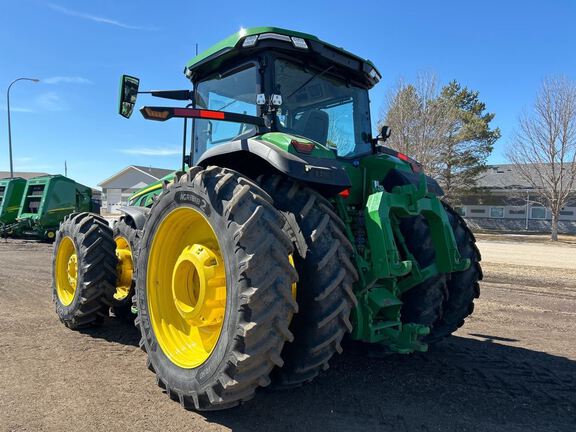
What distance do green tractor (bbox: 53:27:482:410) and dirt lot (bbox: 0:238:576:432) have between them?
0.87 ft

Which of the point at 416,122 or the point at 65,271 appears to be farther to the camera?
the point at 416,122

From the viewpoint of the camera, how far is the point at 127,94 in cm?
408

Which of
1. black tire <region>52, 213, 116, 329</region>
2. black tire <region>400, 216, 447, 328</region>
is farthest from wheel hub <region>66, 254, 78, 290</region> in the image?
black tire <region>400, 216, 447, 328</region>

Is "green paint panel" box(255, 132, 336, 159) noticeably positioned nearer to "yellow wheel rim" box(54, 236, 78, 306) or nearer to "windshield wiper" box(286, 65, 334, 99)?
"windshield wiper" box(286, 65, 334, 99)

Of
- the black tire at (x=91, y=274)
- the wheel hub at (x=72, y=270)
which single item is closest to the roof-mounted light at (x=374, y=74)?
the black tire at (x=91, y=274)

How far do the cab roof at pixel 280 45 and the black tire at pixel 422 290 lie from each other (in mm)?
1566

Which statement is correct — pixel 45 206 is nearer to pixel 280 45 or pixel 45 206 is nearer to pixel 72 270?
pixel 72 270

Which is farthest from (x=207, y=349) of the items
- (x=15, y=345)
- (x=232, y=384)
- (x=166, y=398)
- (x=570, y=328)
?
(x=570, y=328)

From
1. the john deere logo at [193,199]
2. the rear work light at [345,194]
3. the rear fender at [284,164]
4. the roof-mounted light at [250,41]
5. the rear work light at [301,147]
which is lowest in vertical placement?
the john deere logo at [193,199]

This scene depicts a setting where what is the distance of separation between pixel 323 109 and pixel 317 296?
2064 millimetres

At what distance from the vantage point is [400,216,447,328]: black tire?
3973 millimetres

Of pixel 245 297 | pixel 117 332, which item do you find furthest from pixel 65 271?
pixel 245 297

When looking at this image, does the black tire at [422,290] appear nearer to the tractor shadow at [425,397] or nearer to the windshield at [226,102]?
the tractor shadow at [425,397]

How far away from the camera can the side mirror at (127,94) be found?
160 inches
